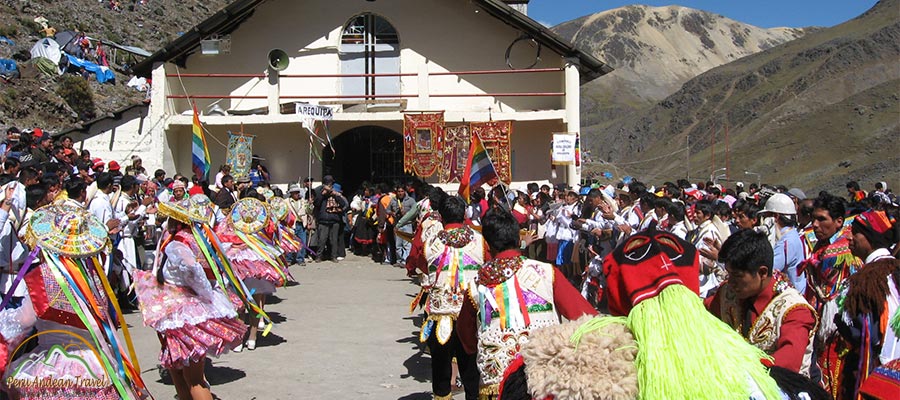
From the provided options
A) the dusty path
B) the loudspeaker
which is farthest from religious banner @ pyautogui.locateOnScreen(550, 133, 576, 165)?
the loudspeaker

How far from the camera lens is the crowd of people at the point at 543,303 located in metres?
2.84

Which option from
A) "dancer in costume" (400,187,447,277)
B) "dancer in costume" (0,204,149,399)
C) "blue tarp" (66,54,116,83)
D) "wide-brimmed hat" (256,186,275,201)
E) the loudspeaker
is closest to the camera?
"dancer in costume" (0,204,149,399)

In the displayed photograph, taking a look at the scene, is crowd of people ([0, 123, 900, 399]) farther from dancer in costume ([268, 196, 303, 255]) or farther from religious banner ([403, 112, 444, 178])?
religious banner ([403, 112, 444, 178])

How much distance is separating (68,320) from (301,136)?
54.2 feet

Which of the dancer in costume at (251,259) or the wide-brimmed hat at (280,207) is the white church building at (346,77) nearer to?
the wide-brimmed hat at (280,207)

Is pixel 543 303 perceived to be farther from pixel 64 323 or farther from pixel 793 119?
pixel 793 119

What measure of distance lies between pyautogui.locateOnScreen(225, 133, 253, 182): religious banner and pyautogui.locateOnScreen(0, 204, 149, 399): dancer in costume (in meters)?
14.3

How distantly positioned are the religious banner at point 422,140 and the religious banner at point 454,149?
13 cm

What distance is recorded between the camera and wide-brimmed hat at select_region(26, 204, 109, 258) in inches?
219

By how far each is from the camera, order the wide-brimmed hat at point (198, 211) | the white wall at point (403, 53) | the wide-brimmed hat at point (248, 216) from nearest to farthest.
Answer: the wide-brimmed hat at point (198, 211) → the wide-brimmed hat at point (248, 216) → the white wall at point (403, 53)

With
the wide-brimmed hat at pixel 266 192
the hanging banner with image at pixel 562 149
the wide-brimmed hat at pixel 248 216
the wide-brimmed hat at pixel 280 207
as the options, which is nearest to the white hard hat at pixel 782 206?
the wide-brimmed hat at pixel 248 216

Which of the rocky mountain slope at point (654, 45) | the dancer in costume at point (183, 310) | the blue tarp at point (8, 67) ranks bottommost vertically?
the dancer in costume at point (183, 310)

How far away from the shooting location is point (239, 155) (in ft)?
65.8

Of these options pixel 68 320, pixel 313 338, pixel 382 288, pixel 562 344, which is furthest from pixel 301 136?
pixel 562 344
